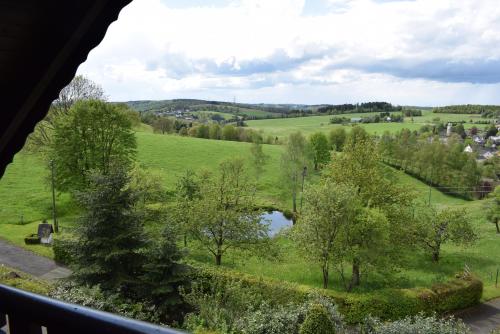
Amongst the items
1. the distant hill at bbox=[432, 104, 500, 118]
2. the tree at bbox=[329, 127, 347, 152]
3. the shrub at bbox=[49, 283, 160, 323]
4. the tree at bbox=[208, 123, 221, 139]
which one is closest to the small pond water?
the shrub at bbox=[49, 283, 160, 323]

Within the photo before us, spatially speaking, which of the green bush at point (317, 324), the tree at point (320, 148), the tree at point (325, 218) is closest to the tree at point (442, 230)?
the tree at point (325, 218)

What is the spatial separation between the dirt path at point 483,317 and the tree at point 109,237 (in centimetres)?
1669

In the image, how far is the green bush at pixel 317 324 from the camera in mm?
14281

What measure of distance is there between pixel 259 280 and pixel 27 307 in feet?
62.5

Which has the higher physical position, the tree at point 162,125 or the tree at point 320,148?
the tree at point 162,125

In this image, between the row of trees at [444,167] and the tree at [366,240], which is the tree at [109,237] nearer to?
the tree at [366,240]

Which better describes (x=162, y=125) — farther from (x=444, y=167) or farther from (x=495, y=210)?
(x=495, y=210)

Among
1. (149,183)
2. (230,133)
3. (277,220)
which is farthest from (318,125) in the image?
(149,183)

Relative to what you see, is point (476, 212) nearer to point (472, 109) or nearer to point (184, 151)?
point (184, 151)

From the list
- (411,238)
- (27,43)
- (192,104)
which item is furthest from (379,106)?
(27,43)

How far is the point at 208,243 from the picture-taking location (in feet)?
86.3

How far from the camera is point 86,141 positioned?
113ft

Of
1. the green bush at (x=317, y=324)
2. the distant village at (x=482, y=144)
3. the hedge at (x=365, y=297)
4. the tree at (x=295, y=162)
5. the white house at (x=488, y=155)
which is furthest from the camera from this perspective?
the distant village at (x=482, y=144)

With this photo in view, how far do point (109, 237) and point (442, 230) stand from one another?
76.4ft
